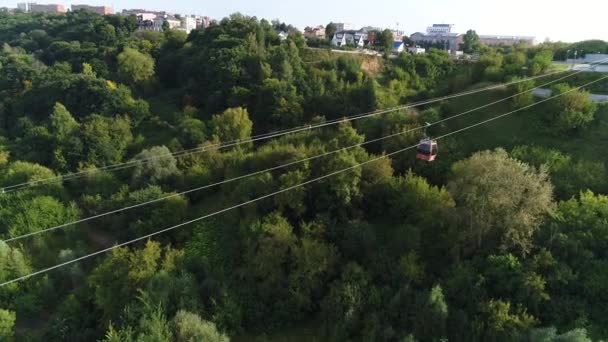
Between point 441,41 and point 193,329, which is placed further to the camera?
point 441,41

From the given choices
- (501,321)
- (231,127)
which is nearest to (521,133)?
(501,321)

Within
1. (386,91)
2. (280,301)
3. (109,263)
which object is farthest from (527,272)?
(386,91)

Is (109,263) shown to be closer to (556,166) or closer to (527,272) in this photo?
(527,272)

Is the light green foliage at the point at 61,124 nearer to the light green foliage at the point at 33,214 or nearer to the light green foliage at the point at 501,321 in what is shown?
the light green foliage at the point at 33,214

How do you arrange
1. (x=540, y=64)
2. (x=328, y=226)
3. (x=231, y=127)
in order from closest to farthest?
(x=328, y=226), (x=540, y=64), (x=231, y=127)

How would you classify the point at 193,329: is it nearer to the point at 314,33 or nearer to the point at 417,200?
the point at 417,200

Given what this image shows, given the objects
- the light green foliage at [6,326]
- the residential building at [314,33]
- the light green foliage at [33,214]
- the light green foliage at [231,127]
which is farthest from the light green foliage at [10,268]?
the residential building at [314,33]

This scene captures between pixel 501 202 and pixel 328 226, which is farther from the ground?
pixel 501 202
